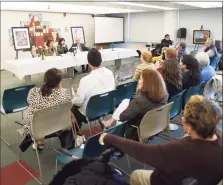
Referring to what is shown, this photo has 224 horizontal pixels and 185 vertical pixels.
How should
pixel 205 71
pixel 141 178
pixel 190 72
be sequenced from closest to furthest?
1. pixel 141 178
2. pixel 190 72
3. pixel 205 71

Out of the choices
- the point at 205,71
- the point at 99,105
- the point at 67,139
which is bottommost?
the point at 67,139

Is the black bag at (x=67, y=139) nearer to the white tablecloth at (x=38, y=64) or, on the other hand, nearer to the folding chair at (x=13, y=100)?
the folding chair at (x=13, y=100)

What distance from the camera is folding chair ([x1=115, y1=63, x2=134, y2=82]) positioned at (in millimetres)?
5029

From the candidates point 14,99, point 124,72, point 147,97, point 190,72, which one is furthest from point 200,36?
point 14,99

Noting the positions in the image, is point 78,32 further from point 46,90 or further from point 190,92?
point 46,90

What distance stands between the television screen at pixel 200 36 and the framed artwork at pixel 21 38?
254 inches

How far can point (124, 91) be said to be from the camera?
131 inches

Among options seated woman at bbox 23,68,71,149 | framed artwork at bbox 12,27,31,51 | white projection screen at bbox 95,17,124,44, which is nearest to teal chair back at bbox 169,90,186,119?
seated woman at bbox 23,68,71,149

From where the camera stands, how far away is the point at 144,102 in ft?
7.55

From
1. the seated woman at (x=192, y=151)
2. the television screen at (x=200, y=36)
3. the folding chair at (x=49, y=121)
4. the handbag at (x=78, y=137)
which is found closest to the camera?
the seated woman at (x=192, y=151)

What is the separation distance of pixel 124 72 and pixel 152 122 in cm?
289

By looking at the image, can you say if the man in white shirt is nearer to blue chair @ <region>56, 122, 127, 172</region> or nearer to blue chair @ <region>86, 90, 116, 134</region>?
blue chair @ <region>86, 90, 116, 134</region>

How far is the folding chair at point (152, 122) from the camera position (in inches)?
87.6

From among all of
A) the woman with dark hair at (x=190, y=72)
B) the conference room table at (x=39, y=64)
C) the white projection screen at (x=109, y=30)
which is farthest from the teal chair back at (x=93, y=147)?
the white projection screen at (x=109, y=30)
